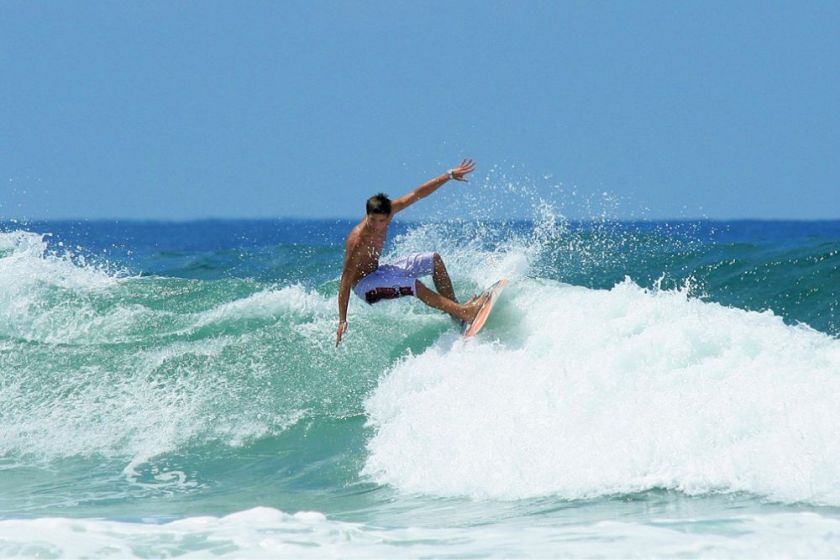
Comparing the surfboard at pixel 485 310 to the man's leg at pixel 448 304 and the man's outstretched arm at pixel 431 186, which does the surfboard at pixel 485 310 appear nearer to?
the man's leg at pixel 448 304

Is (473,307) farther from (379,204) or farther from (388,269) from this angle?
(379,204)

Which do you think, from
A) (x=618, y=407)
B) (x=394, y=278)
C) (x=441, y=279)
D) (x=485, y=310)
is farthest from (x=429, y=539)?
(x=441, y=279)

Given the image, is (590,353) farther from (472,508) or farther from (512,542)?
(512,542)

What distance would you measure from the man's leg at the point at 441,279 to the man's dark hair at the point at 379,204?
33.8 inches

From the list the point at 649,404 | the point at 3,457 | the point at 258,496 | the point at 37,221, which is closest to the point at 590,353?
the point at 649,404

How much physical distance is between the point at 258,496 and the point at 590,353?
2.72 metres

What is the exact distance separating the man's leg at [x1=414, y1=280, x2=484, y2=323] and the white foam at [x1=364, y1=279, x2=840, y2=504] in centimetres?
27

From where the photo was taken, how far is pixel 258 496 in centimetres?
731

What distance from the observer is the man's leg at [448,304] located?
30.2 feet

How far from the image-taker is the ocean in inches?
220

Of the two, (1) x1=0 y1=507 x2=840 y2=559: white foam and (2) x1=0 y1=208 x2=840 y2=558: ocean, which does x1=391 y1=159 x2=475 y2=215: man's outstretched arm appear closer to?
(2) x1=0 y1=208 x2=840 y2=558: ocean

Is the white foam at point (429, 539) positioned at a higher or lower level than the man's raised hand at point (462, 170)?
lower

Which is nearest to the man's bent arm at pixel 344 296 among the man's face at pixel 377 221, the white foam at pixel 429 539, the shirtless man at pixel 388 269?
the shirtless man at pixel 388 269

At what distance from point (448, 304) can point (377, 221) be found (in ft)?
3.44
